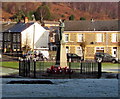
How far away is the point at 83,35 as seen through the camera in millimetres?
58031

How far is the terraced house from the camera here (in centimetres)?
5691

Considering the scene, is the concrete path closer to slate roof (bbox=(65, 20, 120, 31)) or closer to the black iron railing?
the black iron railing

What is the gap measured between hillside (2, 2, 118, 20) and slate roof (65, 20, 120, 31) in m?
64.0

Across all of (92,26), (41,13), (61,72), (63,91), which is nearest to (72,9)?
(41,13)

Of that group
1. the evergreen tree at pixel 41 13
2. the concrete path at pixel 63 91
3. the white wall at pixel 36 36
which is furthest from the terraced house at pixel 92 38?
the evergreen tree at pixel 41 13

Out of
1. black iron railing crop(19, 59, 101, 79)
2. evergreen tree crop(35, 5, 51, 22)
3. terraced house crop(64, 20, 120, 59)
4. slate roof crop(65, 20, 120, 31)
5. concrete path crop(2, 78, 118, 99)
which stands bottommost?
concrete path crop(2, 78, 118, 99)

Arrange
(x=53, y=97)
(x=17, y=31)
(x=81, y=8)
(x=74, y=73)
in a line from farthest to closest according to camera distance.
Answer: (x=81, y=8) → (x=17, y=31) → (x=74, y=73) → (x=53, y=97)

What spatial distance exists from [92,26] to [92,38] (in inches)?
84.1

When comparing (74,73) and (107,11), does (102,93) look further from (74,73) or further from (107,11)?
(107,11)

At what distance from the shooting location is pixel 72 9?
158 m

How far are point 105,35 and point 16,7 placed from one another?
260 feet

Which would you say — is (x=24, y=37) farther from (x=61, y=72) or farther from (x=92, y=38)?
(x=61, y=72)

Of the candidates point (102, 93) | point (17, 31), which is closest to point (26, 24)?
point (17, 31)

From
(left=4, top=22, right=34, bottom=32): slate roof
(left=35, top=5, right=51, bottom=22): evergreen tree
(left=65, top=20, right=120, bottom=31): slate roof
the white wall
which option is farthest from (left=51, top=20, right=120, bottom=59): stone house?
(left=35, top=5, right=51, bottom=22): evergreen tree
